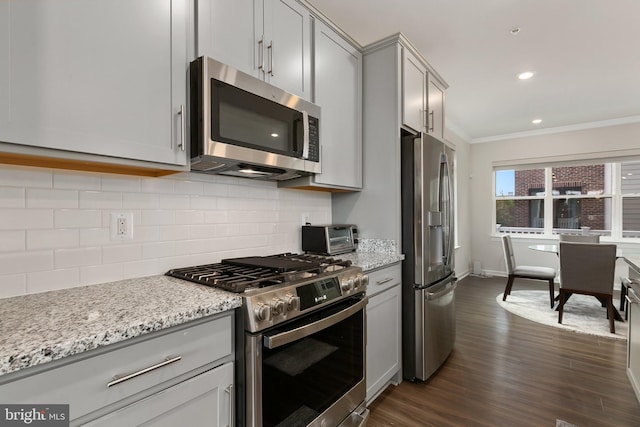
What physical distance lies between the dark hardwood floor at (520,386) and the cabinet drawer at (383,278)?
2.50 ft

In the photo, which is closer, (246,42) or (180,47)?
(180,47)

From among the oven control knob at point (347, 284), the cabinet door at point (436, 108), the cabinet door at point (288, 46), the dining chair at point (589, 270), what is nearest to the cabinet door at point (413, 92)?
the cabinet door at point (436, 108)

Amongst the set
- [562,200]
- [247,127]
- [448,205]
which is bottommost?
[448,205]

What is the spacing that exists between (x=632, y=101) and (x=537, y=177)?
182 cm

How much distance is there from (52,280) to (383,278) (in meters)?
1.72

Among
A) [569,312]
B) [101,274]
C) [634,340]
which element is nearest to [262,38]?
[101,274]

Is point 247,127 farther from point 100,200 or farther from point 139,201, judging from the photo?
point 100,200

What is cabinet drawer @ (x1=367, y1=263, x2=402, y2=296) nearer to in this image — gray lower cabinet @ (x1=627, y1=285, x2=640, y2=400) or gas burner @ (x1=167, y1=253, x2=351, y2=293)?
gas burner @ (x1=167, y1=253, x2=351, y2=293)

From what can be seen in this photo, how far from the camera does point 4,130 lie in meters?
0.94

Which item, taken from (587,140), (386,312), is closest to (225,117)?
(386,312)

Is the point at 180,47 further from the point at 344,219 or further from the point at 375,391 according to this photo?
the point at 375,391

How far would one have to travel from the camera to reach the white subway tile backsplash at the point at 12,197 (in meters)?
1.16

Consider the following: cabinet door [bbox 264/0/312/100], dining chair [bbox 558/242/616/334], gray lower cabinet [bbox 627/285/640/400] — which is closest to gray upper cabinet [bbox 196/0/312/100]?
cabinet door [bbox 264/0/312/100]

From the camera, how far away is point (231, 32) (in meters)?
1.55
